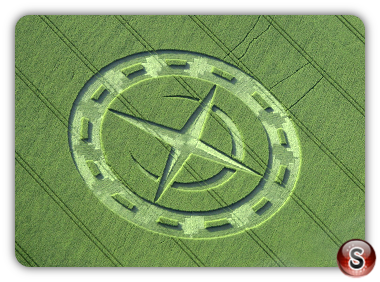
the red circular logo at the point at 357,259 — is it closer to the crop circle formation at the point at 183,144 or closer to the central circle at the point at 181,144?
the crop circle formation at the point at 183,144

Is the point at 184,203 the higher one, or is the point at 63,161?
the point at 63,161

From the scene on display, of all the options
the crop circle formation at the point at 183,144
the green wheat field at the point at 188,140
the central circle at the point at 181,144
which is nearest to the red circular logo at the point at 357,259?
the green wheat field at the point at 188,140

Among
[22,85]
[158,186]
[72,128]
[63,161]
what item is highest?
[22,85]

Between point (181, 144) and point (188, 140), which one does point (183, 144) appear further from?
point (188, 140)

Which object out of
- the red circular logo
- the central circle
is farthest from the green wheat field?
the red circular logo

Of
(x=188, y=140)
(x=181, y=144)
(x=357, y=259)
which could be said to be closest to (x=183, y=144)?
(x=181, y=144)

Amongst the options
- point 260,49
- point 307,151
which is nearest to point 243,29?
point 260,49

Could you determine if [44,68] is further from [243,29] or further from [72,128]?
[243,29]
